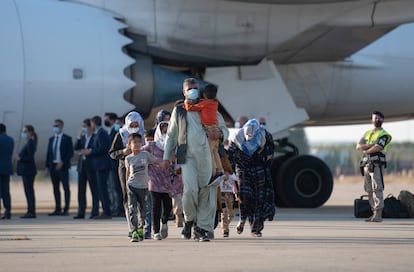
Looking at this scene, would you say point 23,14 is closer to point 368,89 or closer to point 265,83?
point 265,83

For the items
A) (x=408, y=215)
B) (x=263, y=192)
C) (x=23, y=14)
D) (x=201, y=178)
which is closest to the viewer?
(x=201, y=178)

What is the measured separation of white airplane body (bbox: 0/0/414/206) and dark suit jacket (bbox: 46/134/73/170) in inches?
14.6

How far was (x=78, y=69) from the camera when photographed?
67.0 feet

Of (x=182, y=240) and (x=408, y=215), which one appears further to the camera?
(x=408, y=215)

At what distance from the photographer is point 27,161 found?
66.0ft

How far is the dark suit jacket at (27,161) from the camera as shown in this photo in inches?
782

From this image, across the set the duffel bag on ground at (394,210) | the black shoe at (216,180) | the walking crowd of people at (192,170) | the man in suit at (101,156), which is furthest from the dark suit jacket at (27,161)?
the black shoe at (216,180)

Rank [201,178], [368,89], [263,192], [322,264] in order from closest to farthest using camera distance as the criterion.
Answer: [322,264] < [201,178] < [263,192] < [368,89]

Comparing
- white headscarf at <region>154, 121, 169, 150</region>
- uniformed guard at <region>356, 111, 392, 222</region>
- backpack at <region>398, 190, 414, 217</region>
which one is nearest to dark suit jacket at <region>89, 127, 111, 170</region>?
uniformed guard at <region>356, 111, 392, 222</region>

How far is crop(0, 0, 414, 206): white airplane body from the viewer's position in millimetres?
20172

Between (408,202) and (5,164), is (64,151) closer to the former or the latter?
(5,164)

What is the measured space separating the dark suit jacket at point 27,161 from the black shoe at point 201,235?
7.50 m

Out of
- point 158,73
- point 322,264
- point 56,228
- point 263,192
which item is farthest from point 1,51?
point 322,264

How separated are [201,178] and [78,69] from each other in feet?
26.7
